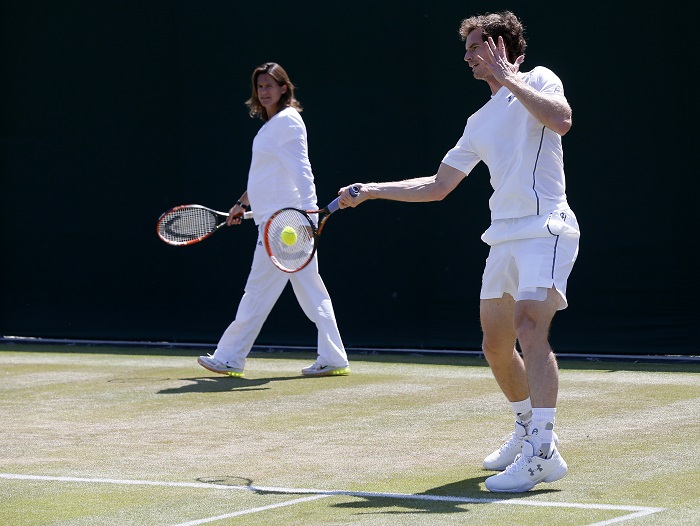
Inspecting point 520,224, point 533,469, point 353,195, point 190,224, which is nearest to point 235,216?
point 190,224

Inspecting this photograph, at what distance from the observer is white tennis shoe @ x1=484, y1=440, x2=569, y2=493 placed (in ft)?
15.8

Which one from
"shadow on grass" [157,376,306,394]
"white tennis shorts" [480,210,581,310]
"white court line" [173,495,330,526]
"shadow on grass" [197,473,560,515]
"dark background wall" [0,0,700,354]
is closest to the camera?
"white court line" [173,495,330,526]

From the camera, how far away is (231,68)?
11.3 meters

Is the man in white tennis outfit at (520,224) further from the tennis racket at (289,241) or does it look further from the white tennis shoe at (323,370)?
the white tennis shoe at (323,370)

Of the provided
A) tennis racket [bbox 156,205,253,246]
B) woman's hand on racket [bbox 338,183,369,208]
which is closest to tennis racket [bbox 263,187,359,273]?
woman's hand on racket [bbox 338,183,369,208]

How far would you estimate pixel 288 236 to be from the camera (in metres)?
6.85

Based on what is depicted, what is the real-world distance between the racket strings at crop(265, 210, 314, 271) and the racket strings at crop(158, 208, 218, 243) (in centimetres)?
212

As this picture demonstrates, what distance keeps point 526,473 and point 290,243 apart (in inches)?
94.9

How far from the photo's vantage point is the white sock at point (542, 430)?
4.86m

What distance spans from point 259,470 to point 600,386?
11.7 feet

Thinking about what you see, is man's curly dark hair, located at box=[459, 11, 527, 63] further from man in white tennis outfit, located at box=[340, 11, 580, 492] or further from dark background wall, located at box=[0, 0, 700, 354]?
dark background wall, located at box=[0, 0, 700, 354]

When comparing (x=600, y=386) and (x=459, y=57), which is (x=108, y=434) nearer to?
(x=600, y=386)

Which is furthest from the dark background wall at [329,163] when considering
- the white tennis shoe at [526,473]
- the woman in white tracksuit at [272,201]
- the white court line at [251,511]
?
the white court line at [251,511]

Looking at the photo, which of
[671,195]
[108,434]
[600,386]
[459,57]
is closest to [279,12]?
[459,57]
